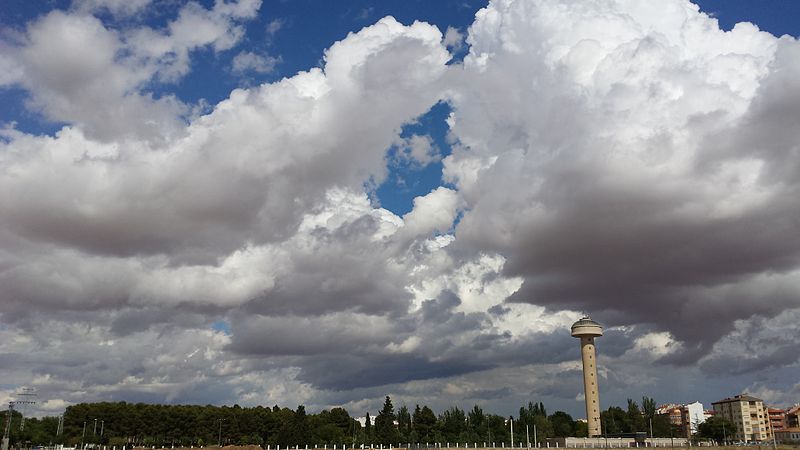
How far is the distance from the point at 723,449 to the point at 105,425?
150981mm

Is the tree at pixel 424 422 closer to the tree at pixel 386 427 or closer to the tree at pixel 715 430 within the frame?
the tree at pixel 386 427

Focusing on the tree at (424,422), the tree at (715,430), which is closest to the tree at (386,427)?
the tree at (424,422)

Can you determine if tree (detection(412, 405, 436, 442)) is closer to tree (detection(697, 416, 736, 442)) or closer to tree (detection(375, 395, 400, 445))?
tree (detection(375, 395, 400, 445))

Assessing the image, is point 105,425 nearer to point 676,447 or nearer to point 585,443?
point 585,443

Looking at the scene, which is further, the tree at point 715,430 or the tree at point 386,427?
the tree at point 715,430

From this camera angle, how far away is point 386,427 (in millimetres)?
176125

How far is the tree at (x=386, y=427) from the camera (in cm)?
17400

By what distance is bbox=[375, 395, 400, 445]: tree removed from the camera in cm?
17400

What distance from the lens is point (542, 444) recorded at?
19938 cm

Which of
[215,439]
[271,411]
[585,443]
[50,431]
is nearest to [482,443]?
[585,443]

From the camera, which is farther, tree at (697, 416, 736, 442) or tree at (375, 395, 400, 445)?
tree at (697, 416, 736, 442)

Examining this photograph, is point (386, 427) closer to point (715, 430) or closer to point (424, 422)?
point (424, 422)

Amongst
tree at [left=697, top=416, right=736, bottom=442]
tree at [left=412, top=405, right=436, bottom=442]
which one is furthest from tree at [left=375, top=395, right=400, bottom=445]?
tree at [left=697, top=416, right=736, bottom=442]

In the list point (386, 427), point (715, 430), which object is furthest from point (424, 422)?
point (715, 430)
